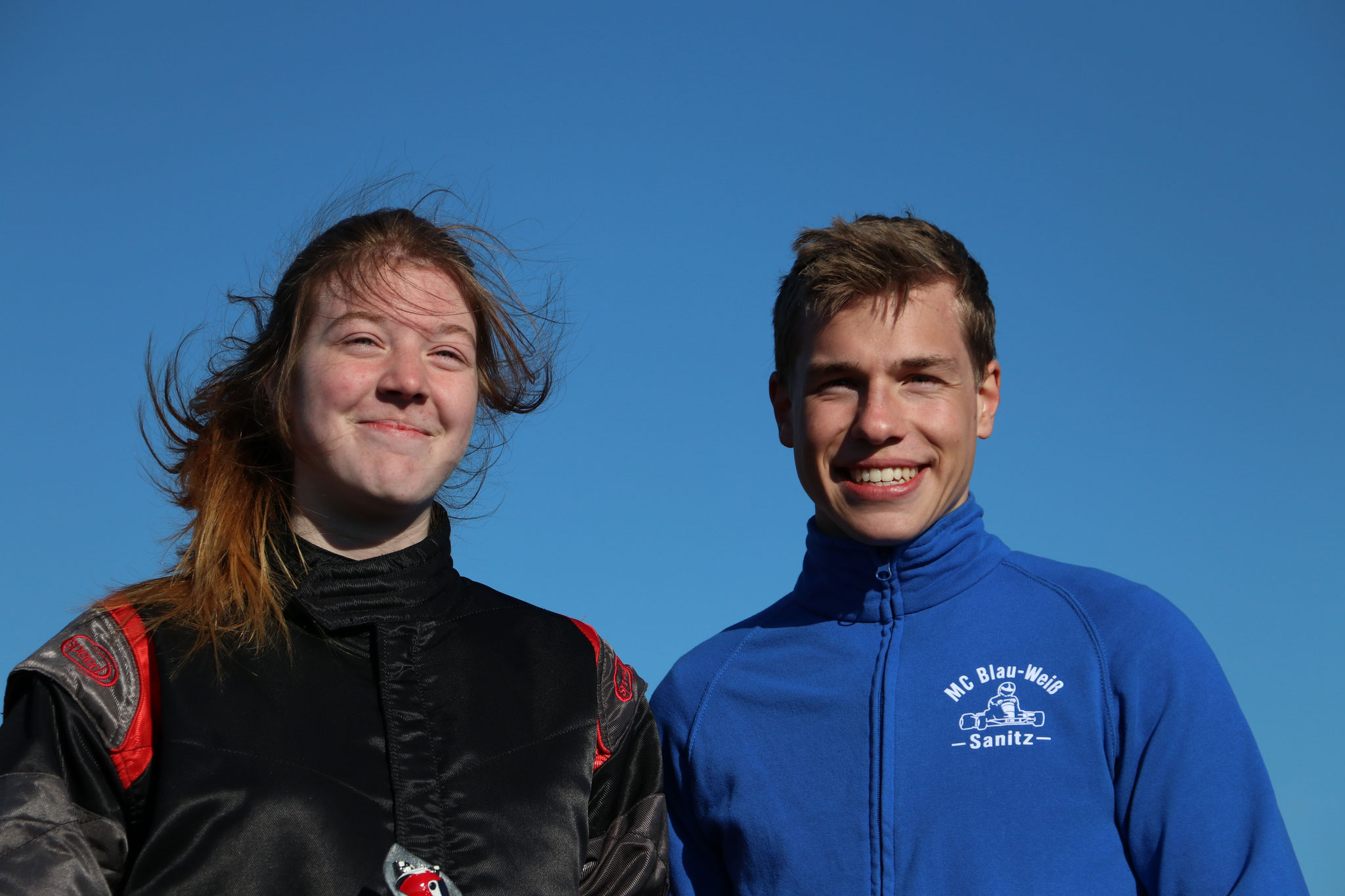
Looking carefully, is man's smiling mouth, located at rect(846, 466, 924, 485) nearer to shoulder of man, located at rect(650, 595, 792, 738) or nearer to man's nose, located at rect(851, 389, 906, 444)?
man's nose, located at rect(851, 389, 906, 444)

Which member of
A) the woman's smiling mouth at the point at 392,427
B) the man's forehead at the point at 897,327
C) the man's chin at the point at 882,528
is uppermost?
the man's forehead at the point at 897,327

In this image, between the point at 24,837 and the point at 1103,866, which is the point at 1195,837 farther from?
the point at 24,837

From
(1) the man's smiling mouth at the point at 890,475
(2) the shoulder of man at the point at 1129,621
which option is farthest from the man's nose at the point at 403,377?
(2) the shoulder of man at the point at 1129,621

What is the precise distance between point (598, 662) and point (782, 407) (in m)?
1.03

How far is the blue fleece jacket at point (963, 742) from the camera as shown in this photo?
2852 millimetres

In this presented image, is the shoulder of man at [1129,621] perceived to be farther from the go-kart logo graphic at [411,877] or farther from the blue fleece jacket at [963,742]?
the go-kart logo graphic at [411,877]

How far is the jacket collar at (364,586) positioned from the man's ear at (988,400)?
1660 mm

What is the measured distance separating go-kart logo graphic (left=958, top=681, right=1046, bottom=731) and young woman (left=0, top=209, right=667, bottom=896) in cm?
85

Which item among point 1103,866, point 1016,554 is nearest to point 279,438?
point 1016,554

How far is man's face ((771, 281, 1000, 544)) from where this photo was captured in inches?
131

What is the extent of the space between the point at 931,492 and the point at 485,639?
4.23 ft

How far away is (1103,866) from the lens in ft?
9.45

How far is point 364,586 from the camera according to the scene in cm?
297

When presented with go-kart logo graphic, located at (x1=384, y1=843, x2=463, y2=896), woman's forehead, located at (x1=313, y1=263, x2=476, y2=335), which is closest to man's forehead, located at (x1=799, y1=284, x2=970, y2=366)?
woman's forehead, located at (x1=313, y1=263, x2=476, y2=335)
